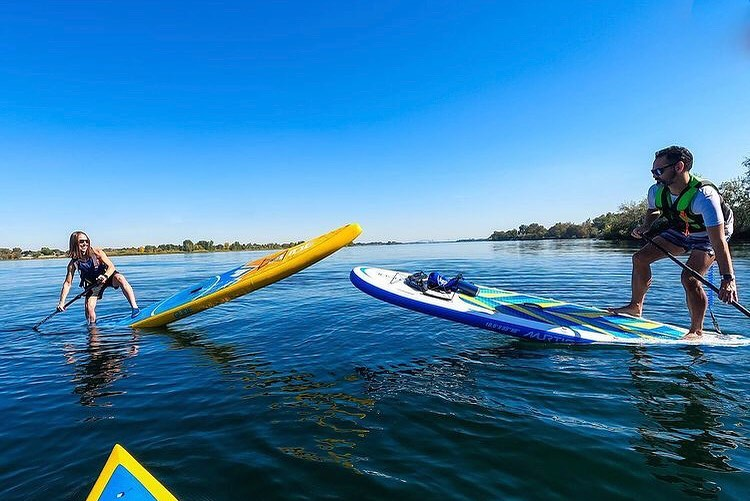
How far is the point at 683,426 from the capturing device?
341 cm

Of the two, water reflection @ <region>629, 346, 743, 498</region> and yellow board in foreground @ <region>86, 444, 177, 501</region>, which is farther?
water reflection @ <region>629, 346, 743, 498</region>

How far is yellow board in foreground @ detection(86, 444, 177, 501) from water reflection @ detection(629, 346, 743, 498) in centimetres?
344

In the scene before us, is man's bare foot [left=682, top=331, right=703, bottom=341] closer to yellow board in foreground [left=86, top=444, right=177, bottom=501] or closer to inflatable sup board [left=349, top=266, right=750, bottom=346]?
inflatable sup board [left=349, top=266, right=750, bottom=346]

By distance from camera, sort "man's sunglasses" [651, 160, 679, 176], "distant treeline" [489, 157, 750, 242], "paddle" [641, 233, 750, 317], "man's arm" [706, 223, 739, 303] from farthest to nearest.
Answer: "distant treeline" [489, 157, 750, 242]
"man's sunglasses" [651, 160, 679, 176]
"paddle" [641, 233, 750, 317]
"man's arm" [706, 223, 739, 303]

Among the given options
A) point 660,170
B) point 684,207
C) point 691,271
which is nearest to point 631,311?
point 691,271

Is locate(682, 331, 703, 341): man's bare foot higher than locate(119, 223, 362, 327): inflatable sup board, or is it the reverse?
locate(119, 223, 362, 327): inflatable sup board

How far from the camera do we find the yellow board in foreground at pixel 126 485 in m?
2.20

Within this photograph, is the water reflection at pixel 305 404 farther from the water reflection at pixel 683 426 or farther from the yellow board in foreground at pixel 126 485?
the water reflection at pixel 683 426

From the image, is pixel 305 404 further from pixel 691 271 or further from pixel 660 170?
pixel 660 170

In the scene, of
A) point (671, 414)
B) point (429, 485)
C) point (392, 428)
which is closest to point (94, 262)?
point (392, 428)

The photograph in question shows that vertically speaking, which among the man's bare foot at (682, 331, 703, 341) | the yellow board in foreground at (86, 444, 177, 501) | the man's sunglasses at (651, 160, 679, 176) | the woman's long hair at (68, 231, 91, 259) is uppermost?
the man's sunglasses at (651, 160, 679, 176)

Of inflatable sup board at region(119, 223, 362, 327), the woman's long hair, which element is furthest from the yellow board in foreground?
the woman's long hair

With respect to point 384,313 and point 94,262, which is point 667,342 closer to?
point 384,313

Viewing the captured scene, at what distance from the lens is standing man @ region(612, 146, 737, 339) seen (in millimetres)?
4930
